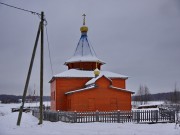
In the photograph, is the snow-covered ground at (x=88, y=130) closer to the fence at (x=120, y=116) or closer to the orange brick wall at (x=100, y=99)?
the fence at (x=120, y=116)

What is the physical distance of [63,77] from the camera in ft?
123

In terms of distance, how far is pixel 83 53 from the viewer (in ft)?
137

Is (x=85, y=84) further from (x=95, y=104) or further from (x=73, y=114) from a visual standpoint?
(x=73, y=114)

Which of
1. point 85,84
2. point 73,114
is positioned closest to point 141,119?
point 73,114

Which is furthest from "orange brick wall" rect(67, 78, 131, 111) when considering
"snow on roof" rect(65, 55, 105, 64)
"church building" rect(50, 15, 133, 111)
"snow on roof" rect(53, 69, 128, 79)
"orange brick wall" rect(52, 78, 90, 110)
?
"snow on roof" rect(65, 55, 105, 64)

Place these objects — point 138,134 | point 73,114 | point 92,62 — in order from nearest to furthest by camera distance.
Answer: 1. point 138,134
2. point 73,114
3. point 92,62

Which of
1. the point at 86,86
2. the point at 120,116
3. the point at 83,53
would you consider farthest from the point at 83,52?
the point at 120,116

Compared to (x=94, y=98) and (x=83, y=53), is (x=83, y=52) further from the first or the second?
(x=94, y=98)

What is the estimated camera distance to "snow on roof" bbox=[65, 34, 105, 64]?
40.8 m

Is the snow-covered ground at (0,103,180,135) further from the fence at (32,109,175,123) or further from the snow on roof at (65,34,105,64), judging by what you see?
the snow on roof at (65,34,105,64)

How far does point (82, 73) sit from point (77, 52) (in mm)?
4336

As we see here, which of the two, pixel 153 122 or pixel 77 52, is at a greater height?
pixel 77 52

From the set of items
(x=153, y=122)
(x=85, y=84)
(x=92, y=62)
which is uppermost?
(x=92, y=62)

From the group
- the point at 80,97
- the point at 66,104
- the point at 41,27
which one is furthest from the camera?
the point at 66,104
